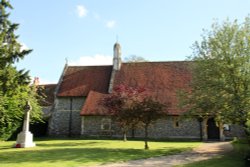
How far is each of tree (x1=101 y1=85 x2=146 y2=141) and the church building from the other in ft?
17.3

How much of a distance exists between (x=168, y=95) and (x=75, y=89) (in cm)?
1133

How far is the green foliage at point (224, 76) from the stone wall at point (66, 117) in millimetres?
16294

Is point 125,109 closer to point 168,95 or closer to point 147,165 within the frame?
point 147,165

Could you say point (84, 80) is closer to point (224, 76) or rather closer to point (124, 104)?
point (124, 104)

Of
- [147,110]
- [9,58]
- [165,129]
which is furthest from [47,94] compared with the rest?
[147,110]

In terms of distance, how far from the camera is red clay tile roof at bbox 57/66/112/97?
32594mm

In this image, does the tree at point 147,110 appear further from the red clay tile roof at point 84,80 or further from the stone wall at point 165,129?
the red clay tile roof at point 84,80

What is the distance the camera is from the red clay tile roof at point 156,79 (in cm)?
2893

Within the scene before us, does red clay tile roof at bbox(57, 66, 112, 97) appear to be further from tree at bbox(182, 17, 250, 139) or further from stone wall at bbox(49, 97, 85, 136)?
tree at bbox(182, 17, 250, 139)

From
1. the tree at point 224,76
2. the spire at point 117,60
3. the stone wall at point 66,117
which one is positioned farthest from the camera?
the spire at point 117,60

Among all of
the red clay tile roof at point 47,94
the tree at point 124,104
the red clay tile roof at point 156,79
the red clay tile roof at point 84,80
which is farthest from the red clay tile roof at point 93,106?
the red clay tile roof at point 47,94

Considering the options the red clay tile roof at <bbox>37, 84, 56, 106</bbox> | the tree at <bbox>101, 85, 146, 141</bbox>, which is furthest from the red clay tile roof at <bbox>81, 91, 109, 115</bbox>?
the red clay tile roof at <bbox>37, 84, 56, 106</bbox>

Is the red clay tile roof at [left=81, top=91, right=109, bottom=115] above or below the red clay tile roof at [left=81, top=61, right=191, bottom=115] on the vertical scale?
below

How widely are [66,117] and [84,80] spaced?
5.08 meters
